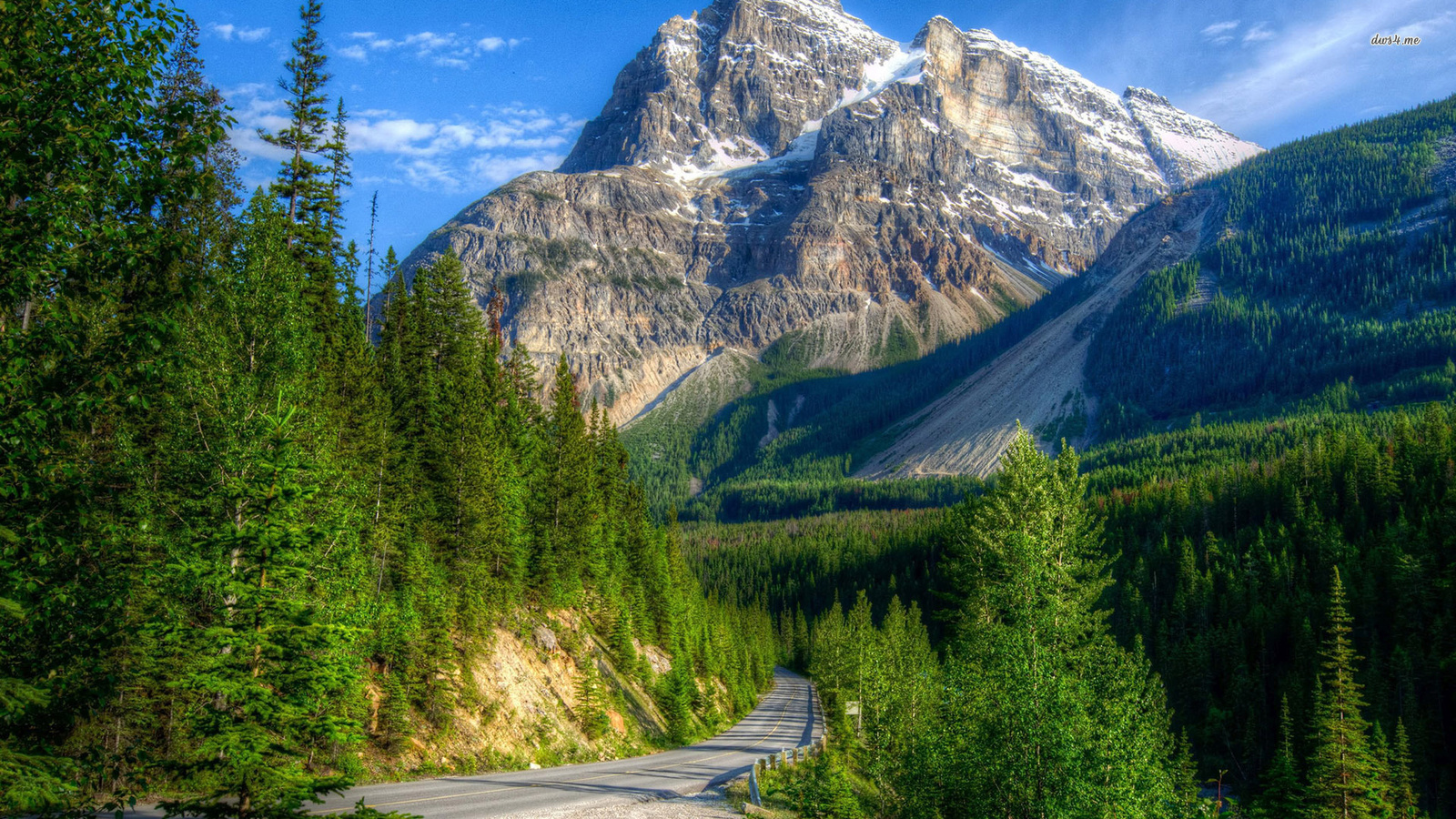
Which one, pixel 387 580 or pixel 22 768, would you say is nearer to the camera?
pixel 22 768

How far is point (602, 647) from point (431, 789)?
83.2ft

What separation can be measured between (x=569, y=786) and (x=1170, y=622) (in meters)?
89.4

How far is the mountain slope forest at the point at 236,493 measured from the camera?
8172 millimetres

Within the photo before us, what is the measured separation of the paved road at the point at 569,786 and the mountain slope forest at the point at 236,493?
187 cm

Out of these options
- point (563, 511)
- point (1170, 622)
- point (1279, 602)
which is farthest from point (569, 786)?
point (1170, 622)

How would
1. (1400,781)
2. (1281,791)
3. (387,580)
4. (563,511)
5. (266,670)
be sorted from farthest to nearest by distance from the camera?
(1400,781) → (1281,791) → (563,511) → (387,580) → (266,670)

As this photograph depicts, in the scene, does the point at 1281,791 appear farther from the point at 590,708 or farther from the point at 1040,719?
the point at 590,708

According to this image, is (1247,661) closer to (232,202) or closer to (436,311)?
(436,311)

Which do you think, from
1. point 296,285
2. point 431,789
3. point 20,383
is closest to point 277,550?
point 20,383

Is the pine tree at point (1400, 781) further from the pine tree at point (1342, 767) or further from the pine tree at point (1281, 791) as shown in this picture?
the pine tree at point (1342, 767)

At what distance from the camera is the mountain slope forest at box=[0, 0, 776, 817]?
8.17 metres

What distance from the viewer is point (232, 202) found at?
33219mm

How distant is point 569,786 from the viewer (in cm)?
2336

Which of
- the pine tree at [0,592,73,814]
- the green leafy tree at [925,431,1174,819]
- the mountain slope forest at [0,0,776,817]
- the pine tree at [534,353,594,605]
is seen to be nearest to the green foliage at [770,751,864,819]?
the green leafy tree at [925,431,1174,819]
